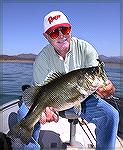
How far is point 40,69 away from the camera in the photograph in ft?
7.64

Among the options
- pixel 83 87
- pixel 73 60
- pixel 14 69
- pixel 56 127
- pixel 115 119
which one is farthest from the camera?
pixel 14 69

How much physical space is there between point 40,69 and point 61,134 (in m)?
0.99

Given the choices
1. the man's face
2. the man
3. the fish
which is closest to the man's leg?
the man

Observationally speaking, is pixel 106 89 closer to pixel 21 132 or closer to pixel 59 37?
pixel 59 37

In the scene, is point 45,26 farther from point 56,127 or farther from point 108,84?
point 56,127

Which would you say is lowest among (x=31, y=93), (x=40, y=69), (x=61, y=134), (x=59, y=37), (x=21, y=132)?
(x=61, y=134)

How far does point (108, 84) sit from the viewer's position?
2.00 metres

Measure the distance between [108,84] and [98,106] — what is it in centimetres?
33

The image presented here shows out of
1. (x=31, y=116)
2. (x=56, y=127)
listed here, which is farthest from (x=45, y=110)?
(x=56, y=127)

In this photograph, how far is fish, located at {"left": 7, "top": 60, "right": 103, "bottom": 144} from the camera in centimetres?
189

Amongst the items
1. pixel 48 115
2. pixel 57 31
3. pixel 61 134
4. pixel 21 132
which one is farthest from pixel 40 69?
pixel 61 134

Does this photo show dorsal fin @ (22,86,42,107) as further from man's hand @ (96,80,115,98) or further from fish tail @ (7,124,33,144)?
man's hand @ (96,80,115,98)

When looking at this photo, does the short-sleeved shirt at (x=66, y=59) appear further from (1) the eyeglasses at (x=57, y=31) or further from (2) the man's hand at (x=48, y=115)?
(2) the man's hand at (x=48, y=115)

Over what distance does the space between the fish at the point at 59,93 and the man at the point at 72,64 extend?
9cm
